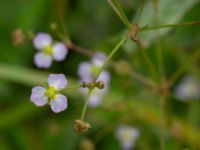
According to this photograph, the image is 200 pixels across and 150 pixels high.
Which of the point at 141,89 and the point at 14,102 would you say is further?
the point at 14,102

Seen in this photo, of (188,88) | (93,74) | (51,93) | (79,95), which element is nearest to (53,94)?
(51,93)

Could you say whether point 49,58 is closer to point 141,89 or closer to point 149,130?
point 141,89

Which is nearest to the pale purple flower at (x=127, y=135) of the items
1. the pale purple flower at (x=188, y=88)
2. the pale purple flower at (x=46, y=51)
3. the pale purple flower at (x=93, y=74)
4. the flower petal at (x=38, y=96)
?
the pale purple flower at (x=93, y=74)

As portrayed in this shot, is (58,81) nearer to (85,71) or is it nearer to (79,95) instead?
(85,71)

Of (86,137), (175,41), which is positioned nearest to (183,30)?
(175,41)

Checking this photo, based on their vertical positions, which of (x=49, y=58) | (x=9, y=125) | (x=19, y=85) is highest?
(x=19, y=85)

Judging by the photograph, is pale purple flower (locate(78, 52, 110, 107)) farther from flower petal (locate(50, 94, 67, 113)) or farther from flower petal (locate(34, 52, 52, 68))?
flower petal (locate(50, 94, 67, 113))

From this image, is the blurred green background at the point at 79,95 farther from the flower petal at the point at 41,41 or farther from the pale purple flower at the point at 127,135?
the flower petal at the point at 41,41
